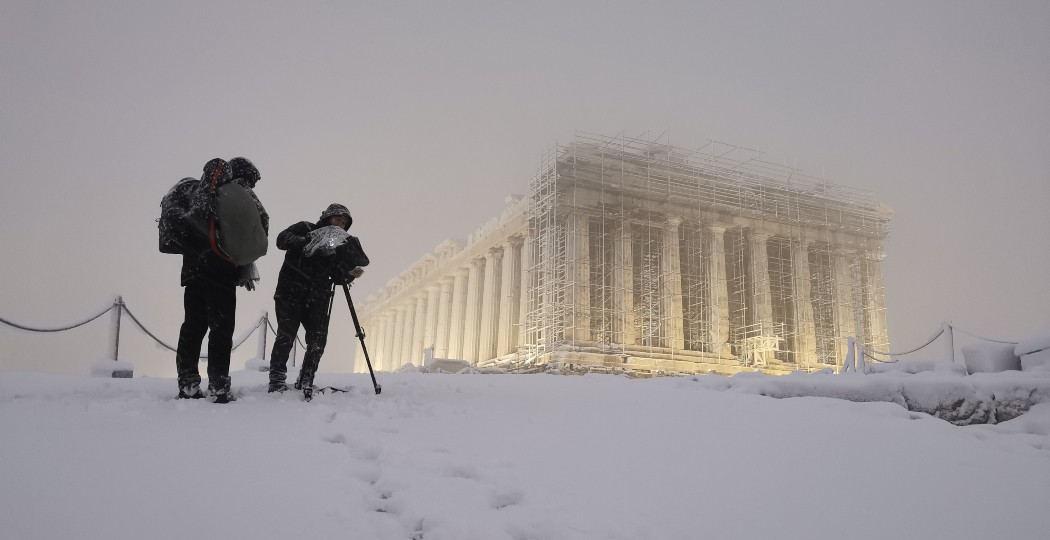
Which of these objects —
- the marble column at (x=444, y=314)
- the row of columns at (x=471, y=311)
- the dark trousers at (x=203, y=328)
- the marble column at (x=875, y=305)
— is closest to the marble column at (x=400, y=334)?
the row of columns at (x=471, y=311)

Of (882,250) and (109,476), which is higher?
(882,250)

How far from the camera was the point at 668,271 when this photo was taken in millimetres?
32406

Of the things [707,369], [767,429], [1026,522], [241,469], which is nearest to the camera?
[241,469]

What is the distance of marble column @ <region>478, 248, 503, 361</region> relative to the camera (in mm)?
37000

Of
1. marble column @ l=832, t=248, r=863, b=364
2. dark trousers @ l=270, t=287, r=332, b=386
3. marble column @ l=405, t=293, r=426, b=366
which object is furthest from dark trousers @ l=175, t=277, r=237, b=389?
marble column @ l=405, t=293, r=426, b=366

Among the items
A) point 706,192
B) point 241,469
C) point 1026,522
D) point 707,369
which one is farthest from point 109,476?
point 706,192

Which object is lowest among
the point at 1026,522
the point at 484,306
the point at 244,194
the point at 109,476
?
the point at 1026,522

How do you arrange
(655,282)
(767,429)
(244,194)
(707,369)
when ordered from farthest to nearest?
1. (655,282)
2. (707,369)
3. (244,194)
4. (767,429)

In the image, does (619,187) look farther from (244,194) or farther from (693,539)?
(693,539)

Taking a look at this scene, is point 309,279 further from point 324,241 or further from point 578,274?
point 578,274

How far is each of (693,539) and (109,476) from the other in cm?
262

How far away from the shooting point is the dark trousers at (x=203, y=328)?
5.70 metres

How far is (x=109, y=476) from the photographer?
10.5 ft

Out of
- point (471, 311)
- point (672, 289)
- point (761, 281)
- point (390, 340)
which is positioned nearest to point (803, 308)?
point (761, 281)
